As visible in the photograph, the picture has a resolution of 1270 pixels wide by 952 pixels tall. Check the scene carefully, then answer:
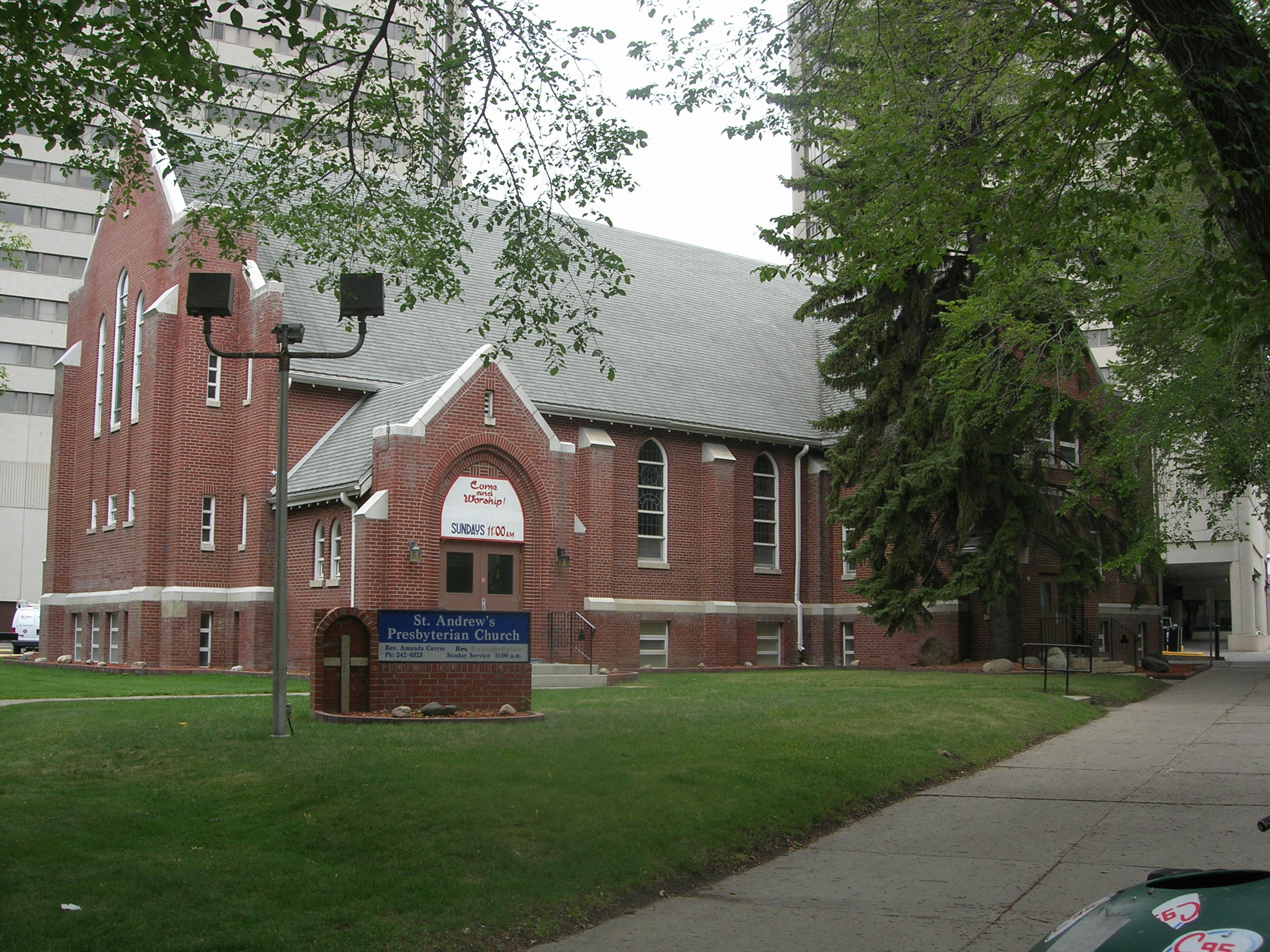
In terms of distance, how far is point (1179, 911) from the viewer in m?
3.32

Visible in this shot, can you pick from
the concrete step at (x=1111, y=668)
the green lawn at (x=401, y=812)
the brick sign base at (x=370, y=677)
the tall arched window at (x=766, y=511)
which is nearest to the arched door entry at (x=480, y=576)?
the tall arched window at (x=766, y=511)

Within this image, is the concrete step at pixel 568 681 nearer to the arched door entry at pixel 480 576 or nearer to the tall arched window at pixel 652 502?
the arched door entry at pixel 480 576

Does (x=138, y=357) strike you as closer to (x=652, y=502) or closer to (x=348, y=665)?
(x=652, y=502)

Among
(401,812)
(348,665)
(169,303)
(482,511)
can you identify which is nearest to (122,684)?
(482,511)

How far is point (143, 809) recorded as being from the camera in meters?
8.69

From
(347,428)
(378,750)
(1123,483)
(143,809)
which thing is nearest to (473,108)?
(378,750)

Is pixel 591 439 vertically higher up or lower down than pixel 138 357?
lower down

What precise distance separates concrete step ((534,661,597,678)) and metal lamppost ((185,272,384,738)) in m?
12.3

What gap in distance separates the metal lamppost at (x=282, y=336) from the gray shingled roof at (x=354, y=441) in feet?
39.7

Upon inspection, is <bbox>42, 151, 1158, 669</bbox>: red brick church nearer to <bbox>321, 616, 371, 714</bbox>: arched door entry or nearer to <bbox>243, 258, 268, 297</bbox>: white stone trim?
<bbox>243, 258, 268, 297</bbox>: white stone trim

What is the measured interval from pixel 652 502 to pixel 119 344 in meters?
14.3

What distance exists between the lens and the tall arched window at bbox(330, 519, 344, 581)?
25.8 meters

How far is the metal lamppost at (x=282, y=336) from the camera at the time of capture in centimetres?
1209

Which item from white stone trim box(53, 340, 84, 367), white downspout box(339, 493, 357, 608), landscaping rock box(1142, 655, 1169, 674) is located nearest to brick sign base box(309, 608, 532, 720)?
white downspout box(339, 493, 357, 608)
